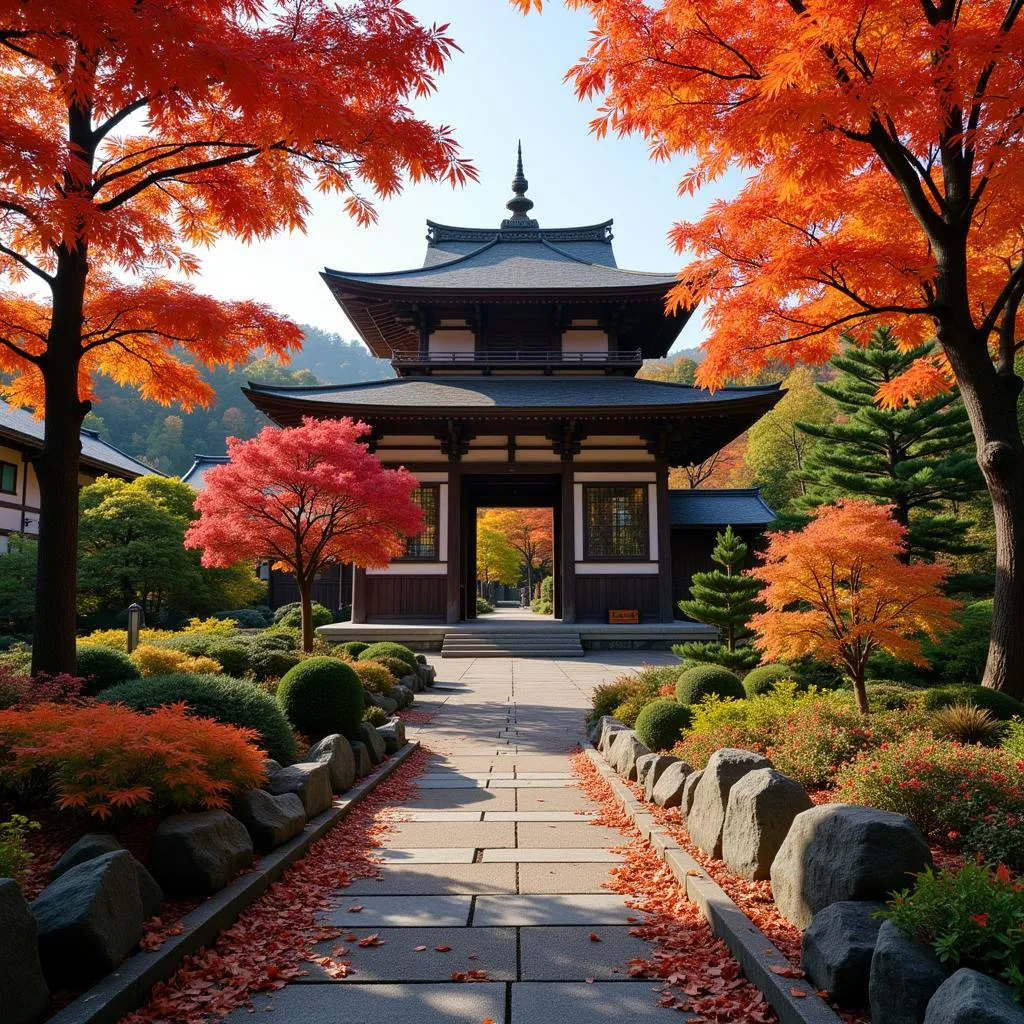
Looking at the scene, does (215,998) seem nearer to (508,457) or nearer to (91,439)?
(508,457)

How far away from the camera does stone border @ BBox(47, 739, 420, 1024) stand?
8.67 ft

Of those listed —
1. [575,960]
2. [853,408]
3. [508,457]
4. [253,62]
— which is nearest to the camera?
[575,960]

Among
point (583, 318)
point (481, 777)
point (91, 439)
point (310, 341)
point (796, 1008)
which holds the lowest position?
point (481, 777)

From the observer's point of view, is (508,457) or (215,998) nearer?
(215,998)

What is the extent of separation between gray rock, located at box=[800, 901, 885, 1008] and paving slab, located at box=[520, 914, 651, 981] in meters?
0.80

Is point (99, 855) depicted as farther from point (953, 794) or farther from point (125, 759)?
point (953, 794)

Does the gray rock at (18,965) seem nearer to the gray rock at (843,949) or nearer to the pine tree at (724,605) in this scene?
the gray rock at (843,949)

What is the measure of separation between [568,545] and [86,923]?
1647 cm

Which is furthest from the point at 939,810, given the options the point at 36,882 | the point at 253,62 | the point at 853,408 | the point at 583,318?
the point at 583,318

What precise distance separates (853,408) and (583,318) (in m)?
7.59

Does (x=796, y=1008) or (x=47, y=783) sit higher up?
(x=47, y=783)

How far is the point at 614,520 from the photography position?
19250 millimetres

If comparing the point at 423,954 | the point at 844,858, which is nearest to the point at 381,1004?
the point at 423,954

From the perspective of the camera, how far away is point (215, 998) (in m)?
2.96
